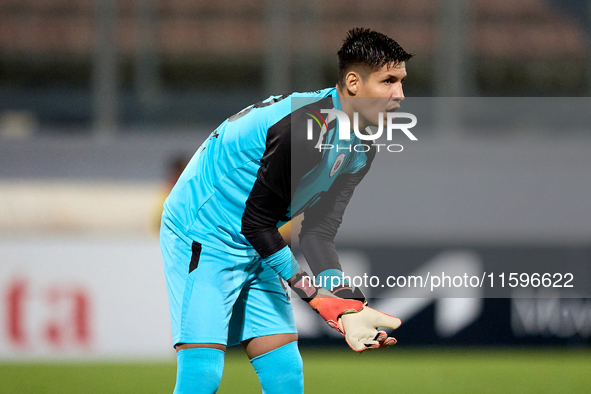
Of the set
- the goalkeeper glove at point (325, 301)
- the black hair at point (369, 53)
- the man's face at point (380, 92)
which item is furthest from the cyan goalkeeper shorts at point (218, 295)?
the black hair at point (369, 53)

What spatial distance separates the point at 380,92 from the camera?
2514 millimetres

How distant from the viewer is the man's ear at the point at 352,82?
254 centimetres

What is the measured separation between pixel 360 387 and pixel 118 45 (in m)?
5.46

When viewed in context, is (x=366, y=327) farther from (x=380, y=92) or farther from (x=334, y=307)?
(x=380, y=92)

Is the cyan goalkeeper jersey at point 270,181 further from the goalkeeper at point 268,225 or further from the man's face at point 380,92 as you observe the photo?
the man's face at point 380,92

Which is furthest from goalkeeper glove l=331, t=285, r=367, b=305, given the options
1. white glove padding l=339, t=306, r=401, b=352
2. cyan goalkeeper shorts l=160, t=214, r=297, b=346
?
cyan goalkeeper shorts l=160, t=214, r=297, b=346

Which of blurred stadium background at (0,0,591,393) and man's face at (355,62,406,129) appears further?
blurred stadium background at (0,0,591,393)

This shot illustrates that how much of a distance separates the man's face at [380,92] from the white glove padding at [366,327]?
0.68 meters

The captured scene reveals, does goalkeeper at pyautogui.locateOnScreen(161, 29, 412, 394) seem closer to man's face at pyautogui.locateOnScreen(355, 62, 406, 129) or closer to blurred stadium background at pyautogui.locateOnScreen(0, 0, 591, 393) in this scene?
man's face at pyautogui.locateOnScreen(355, 62, 406, 129)

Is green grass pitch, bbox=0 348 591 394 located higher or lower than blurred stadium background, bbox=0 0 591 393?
lower

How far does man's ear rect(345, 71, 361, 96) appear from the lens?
254 cm

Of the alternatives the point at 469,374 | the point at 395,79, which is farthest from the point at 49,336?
the point at 395,79

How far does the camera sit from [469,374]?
5770mm

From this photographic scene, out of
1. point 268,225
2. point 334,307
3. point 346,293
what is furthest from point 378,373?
point 268,225
